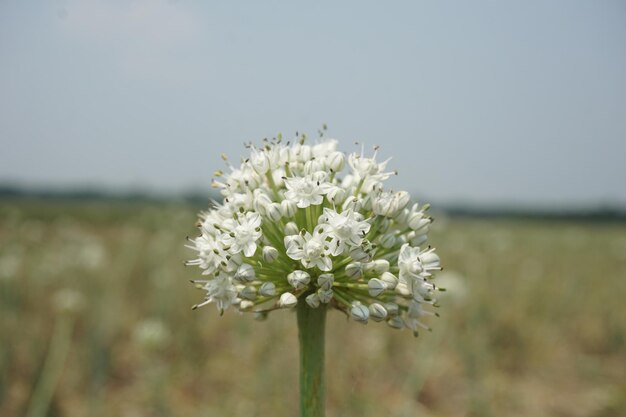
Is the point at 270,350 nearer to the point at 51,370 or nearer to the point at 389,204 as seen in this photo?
the point at 51,370

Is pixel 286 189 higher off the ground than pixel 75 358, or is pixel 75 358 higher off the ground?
pixel 286 189

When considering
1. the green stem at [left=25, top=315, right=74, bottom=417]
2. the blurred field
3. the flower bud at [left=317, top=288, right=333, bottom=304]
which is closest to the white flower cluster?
the flower bud at [left=317, top=288, right=333, bottom=304]

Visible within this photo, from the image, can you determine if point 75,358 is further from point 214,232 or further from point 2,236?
point 214,232

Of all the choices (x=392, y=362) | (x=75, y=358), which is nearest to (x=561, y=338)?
(x=392, y=362)

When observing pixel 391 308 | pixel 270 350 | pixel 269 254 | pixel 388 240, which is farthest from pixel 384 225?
pixel 270 350

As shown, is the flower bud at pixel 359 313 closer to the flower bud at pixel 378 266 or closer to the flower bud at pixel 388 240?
the flower bud at pixel 378 266
